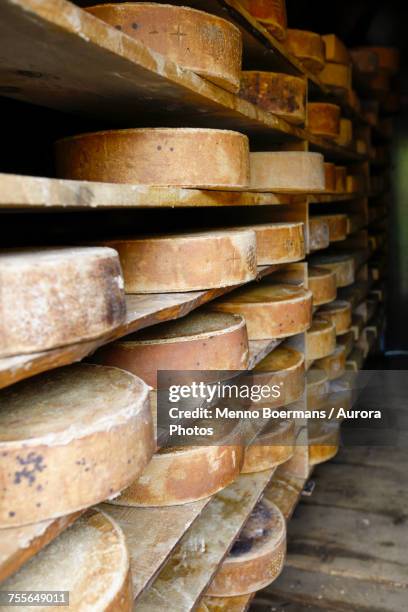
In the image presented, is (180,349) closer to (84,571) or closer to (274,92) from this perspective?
(84,571)

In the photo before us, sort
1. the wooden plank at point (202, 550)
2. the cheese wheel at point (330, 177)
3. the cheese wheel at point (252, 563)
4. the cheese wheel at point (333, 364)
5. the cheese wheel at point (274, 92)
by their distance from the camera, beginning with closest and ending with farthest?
the wooden plank at point (202, 550) → the cheese wheel at point (252, 563) → the cheese wheel at point (274, 92) → the cheese wheel at point (330, 177) → the cheese wheel at point (333, 364)

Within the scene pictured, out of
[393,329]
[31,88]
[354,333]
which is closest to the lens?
[31,88]

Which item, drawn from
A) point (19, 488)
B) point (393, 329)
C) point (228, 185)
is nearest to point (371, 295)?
point (393, 329)

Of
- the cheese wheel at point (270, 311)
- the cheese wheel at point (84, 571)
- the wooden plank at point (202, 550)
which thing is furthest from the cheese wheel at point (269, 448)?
the cheese wheel at point (84, 571)

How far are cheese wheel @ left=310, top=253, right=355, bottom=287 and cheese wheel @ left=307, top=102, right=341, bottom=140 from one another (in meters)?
0.79

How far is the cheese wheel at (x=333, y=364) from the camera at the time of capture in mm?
3566

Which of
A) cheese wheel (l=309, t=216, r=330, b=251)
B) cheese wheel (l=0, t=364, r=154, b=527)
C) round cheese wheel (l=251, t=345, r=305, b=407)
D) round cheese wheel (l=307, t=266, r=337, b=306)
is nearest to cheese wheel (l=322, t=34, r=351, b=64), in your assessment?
cheese wheel (l=309, t=216, r=330, b=251)

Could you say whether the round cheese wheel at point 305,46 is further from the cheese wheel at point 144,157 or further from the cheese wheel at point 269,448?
the cheese wheel at point 269,448

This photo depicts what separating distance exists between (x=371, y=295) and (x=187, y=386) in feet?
14.4

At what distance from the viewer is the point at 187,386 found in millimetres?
1718

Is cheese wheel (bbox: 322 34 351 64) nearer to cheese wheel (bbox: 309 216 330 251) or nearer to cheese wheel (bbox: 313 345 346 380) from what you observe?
cheese wheel (bbox: 309 216 330 251)

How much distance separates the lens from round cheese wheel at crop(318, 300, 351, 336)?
3674 millimetres

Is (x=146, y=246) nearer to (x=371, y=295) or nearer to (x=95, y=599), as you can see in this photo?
(x=95, y=599)

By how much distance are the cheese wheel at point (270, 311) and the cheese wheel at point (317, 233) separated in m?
0.67
